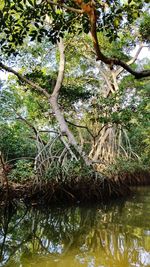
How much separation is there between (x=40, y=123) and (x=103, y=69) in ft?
9.37

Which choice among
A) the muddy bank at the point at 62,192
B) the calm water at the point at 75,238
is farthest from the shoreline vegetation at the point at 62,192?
the calm water at the point at 75,238

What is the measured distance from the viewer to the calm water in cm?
281

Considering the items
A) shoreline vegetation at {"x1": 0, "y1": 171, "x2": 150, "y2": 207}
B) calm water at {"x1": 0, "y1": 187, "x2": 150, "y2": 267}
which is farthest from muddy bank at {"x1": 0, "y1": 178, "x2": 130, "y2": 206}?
calm water at {"x1": 0, "y1": 187, "x2": 150, "y2": 267}

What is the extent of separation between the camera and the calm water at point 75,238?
2.81 m

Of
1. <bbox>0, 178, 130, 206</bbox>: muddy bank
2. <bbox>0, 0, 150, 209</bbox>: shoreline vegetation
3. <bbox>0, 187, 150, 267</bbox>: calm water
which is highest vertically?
<bbox>0, 0, 150, 209</bbox>: shoreline vegetation

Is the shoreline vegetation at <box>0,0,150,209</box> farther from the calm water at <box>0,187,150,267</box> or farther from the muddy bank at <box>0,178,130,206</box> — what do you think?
the calm water at <box>0,187,150,267</box>

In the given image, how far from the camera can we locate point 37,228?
13.3ft

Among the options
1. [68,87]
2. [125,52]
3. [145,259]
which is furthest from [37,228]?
Result: [125,52]

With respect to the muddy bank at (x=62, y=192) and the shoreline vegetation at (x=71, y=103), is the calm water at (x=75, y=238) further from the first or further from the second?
the shoreline vegetation at (x=71, y=103)

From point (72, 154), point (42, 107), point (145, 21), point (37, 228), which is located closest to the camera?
point (37, 228)

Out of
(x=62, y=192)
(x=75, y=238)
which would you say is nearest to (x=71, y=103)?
(x=62, y=192)

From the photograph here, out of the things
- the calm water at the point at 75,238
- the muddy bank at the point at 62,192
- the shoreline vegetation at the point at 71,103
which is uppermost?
the shoreline vegetation at the point at 71,103

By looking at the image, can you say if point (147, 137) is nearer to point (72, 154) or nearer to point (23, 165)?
point (72, 154)

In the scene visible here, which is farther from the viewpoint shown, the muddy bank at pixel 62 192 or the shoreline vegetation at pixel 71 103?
the muddy bank at pixel 62 192
